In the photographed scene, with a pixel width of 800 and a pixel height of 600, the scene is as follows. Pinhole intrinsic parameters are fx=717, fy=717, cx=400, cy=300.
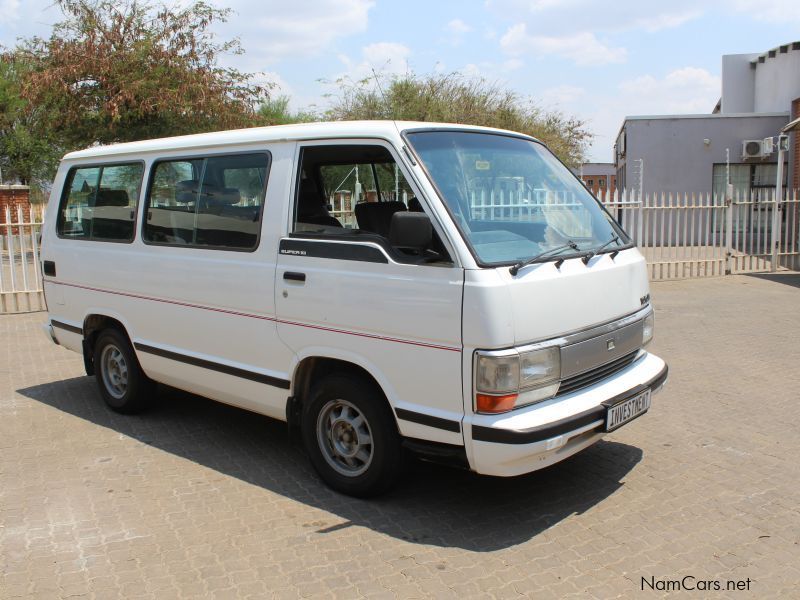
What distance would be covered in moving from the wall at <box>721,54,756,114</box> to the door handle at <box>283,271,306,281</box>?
88.3 feet

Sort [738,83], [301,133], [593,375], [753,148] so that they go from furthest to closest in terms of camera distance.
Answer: [738,83], [753,148], [301,133], [593,375]

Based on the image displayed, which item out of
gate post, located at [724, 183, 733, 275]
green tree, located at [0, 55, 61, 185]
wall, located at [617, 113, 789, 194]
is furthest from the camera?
green tree, located at [0, 55, 61, 185]

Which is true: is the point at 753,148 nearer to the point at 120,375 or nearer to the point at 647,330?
the point at 647,330

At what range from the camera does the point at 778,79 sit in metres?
24.2

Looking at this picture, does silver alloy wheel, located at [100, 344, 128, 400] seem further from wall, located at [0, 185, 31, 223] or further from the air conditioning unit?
wall, located at [0, 185, 31, 223]

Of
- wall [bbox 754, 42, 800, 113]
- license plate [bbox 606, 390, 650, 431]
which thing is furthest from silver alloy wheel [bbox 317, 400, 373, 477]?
wall [bbox 754, 42, 800, 113]

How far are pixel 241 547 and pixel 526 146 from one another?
318 cm

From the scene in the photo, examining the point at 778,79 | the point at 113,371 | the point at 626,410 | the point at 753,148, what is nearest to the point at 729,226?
the point at 753,148

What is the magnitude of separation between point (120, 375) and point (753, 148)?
69.9 ft

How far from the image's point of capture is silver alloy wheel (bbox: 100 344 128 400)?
6.24 m

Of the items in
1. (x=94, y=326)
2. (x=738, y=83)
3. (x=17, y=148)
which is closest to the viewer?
(x=94, y=326)

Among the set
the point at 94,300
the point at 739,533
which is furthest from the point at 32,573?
the point at 739,533

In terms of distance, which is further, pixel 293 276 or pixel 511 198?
pixel 511 198

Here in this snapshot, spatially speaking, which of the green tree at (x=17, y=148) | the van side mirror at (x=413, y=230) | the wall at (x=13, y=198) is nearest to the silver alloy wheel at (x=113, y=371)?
the van side mirror at (x=413, y=230)
